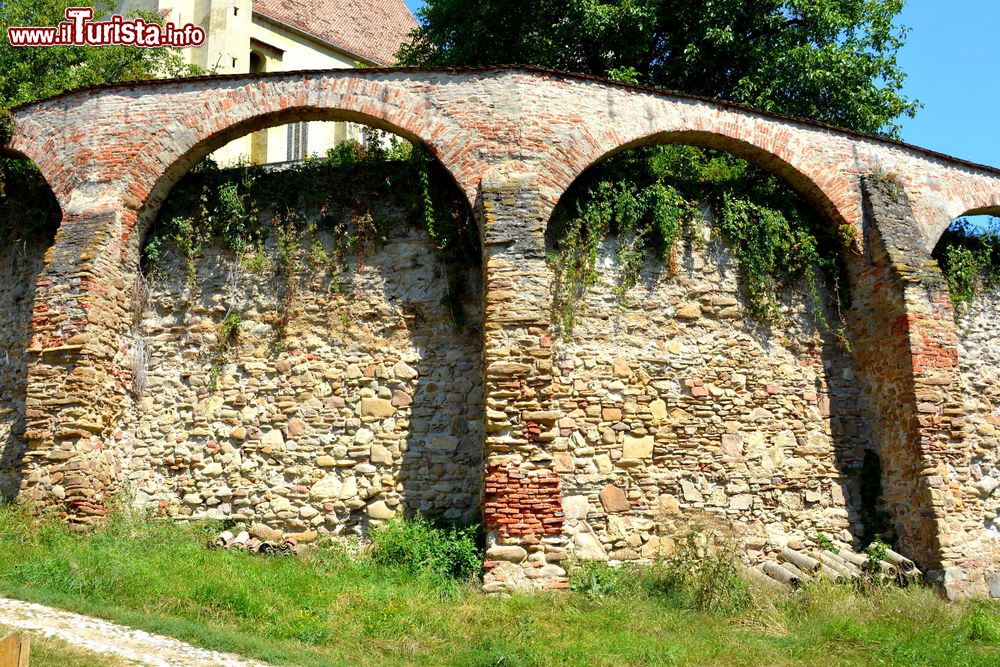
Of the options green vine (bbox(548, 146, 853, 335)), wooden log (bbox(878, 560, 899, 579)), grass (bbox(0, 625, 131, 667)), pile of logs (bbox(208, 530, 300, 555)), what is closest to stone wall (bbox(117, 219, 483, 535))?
pile of logs (bbox(208, 530, 300, 555))

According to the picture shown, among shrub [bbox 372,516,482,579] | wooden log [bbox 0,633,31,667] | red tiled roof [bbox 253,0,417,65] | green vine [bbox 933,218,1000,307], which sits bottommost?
shrub [bbox 372,516,482,579]

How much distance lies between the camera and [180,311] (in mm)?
10234

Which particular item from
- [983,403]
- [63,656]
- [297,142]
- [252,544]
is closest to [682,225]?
[983,403]

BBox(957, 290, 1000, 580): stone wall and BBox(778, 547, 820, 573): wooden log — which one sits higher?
BBox(957, 290, 1000, 580): stone wall

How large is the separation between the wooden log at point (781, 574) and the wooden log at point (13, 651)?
24.9 ft

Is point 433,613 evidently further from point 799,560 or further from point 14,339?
point 14,339

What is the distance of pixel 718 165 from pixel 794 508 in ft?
14.4

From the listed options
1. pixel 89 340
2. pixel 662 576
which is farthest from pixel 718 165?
pixel 89 340

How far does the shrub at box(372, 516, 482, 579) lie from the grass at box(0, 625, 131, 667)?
3.34 meters

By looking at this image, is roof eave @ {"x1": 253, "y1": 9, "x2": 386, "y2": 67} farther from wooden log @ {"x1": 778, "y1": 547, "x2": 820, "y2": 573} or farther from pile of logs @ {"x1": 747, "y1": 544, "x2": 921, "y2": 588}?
pile of logs @ {"x1": 747, "y1": 544, "x2": 921, "y2": 588}

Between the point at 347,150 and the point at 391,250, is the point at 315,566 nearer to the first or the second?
the point at 391,250

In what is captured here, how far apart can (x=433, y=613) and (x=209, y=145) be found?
618 cm

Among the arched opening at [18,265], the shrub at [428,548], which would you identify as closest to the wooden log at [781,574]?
the shrub at [428,548]

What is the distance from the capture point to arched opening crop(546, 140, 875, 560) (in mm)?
9539
